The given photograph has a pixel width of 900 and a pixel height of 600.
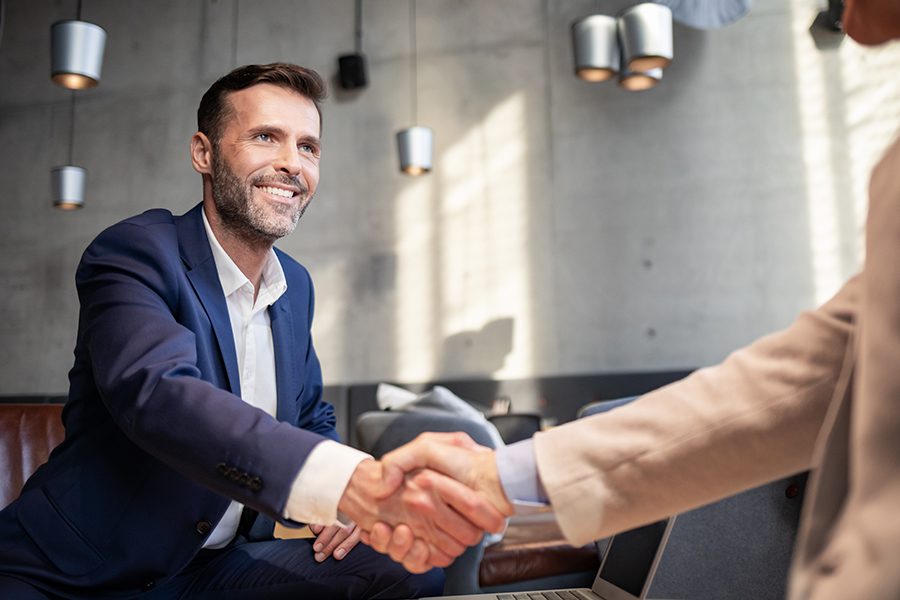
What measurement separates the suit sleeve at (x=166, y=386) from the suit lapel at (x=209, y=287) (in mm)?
47

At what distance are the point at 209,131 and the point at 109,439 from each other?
2.80 feet

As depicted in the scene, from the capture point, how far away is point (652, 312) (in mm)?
6211

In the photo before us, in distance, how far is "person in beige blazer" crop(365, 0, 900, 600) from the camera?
0.55 m

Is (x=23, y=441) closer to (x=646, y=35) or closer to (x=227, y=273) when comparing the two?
(x=227, y=273)

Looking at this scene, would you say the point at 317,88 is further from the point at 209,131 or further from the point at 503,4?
the point at 503,4

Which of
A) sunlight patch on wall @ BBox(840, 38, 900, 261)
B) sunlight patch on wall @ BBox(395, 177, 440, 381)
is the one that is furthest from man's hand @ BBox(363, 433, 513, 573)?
sunlight patch on wall @ BBox(840, 38, 900, 261)

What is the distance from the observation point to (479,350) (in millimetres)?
6535

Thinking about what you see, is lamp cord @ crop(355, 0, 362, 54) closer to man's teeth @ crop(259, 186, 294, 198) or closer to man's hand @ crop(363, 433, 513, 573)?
man's teeth @ crop(259, 186, 294, 198)

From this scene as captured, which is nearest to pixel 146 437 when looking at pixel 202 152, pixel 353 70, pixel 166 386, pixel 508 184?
pixel 166 386

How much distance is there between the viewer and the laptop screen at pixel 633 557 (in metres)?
1.31

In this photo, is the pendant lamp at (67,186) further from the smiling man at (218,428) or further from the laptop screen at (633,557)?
the laptop screen at (633,557)

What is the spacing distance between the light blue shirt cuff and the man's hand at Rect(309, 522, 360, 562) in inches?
25.8

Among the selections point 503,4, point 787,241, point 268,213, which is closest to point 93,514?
point 268,213

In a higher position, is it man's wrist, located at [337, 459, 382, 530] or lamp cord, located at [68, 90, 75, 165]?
lamp cord, located at [68, 90, 75, 165]
